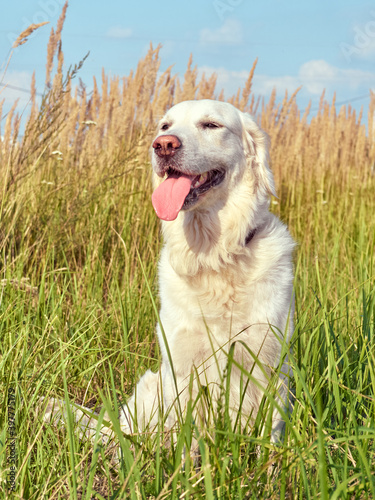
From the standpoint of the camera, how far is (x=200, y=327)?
6.56 ft

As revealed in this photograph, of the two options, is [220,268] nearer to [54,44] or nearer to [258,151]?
[258,151]

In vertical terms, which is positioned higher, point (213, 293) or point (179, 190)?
point (179, 190)

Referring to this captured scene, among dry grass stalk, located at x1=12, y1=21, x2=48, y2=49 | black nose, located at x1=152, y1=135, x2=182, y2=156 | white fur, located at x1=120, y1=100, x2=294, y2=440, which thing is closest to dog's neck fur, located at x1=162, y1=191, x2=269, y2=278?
white fur, located at x1=120, y1=100, x2=294, y2=440

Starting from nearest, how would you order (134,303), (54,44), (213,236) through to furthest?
(213,236), (134,303), (54,44)

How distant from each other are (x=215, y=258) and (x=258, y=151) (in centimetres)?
56

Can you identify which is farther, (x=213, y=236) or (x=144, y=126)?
(x=144, y=126)

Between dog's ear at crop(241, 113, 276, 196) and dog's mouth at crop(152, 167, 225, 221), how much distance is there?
0.60 feet

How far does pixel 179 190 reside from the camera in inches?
83.1

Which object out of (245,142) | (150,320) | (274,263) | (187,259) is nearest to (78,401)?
(150,320)

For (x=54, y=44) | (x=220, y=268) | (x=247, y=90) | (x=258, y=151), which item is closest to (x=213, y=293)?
(x=220, y=268)

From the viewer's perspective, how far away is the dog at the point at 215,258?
6.47 feet

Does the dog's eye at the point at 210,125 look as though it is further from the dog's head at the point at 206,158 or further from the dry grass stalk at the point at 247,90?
the dry grass stalk at the point at 247,90

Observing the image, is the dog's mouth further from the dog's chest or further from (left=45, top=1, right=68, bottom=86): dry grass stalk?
(left=45, top=1, right=68, bottom=86): dry grass stalk

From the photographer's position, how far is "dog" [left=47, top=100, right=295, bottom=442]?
6.47ft
